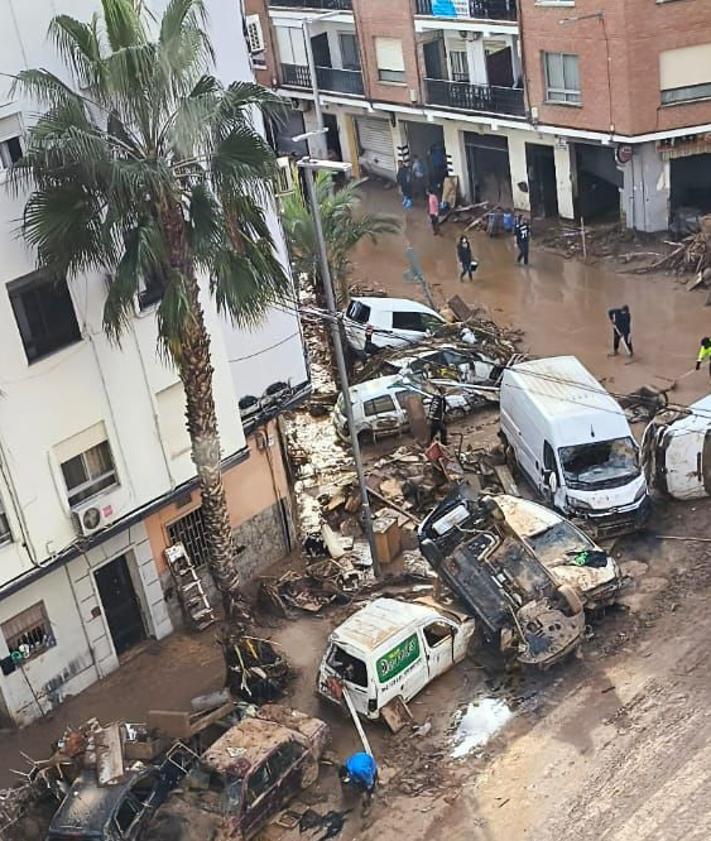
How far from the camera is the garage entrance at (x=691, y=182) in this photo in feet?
125

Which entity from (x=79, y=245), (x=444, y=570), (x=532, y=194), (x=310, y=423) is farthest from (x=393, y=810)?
(x=532, y=194)

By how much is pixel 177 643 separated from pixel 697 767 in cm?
985

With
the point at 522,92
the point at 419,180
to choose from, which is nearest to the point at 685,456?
the point at 522,92

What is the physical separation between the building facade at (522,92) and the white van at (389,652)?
2168cm

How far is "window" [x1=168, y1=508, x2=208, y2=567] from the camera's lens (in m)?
22.8

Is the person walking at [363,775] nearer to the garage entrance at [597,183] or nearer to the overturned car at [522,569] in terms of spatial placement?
the overturned car at [522,569]

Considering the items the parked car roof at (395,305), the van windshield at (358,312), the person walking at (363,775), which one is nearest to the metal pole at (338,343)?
the person walking at (363,775)

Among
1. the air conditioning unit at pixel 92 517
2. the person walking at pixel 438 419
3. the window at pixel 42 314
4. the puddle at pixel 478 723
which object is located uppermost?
the window at pixel 42 314

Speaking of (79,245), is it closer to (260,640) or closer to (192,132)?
(192,132)

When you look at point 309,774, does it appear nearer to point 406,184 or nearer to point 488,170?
point 488,170

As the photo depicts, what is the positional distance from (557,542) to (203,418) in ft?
21.8

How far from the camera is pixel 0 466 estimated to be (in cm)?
1908

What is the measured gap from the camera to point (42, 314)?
19.4 m

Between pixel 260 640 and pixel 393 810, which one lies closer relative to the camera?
pixel 393 810
